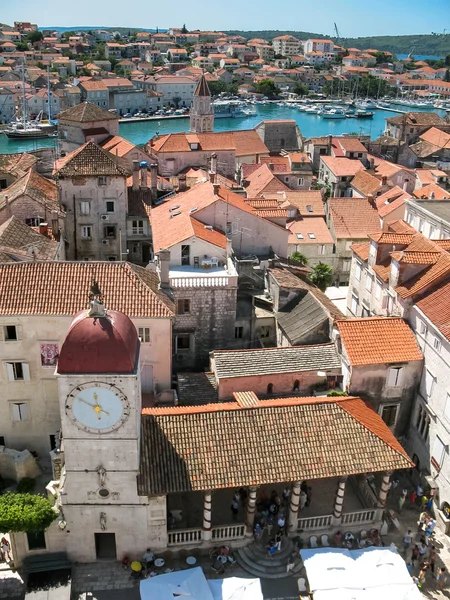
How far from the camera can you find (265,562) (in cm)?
2800

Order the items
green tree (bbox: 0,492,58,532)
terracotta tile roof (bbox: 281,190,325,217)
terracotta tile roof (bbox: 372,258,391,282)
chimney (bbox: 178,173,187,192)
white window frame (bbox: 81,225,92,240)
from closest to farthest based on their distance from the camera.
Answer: green tree (bbox: 0,492,58,532), terracotta tile roof (bbox: 372,258,391,282), white window frame (bbox: 81,225,92,240), chimney (bbox: 178,173,187,192), terracotta tile roof (bbox: 281,190,325,217)

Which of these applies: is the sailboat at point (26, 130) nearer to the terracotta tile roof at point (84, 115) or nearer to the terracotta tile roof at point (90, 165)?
the terracotta tile roof at point (84, 115)

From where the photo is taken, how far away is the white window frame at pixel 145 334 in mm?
33312

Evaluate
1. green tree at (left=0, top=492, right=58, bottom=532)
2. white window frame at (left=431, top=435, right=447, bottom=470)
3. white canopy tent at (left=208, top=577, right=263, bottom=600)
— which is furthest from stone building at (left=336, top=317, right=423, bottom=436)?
green tree at (left=0, top=492, right=58, bottom=532)

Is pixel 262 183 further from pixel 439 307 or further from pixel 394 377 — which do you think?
pixel 394 377

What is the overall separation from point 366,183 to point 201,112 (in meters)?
33.8

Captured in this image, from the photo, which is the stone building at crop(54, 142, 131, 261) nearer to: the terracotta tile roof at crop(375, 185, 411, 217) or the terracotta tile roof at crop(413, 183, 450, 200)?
the terracotta tile roof at crop(375, 185, 411, 217)

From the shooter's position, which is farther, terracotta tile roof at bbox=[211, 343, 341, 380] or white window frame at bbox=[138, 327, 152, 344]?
terracotta tile roof at bbox=[211, 343, 341, 380]

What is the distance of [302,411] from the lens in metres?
29.0

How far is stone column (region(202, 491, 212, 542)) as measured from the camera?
2730cm

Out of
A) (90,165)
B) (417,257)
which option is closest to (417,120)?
(90,165)

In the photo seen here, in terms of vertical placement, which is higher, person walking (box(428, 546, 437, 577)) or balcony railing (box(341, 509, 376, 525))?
balcony railing (box(341, 509, 376, 525))

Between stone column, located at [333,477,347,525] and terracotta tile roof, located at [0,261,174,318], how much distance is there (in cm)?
1210

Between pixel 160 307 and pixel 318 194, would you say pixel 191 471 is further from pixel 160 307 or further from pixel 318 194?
pixel 318 194
